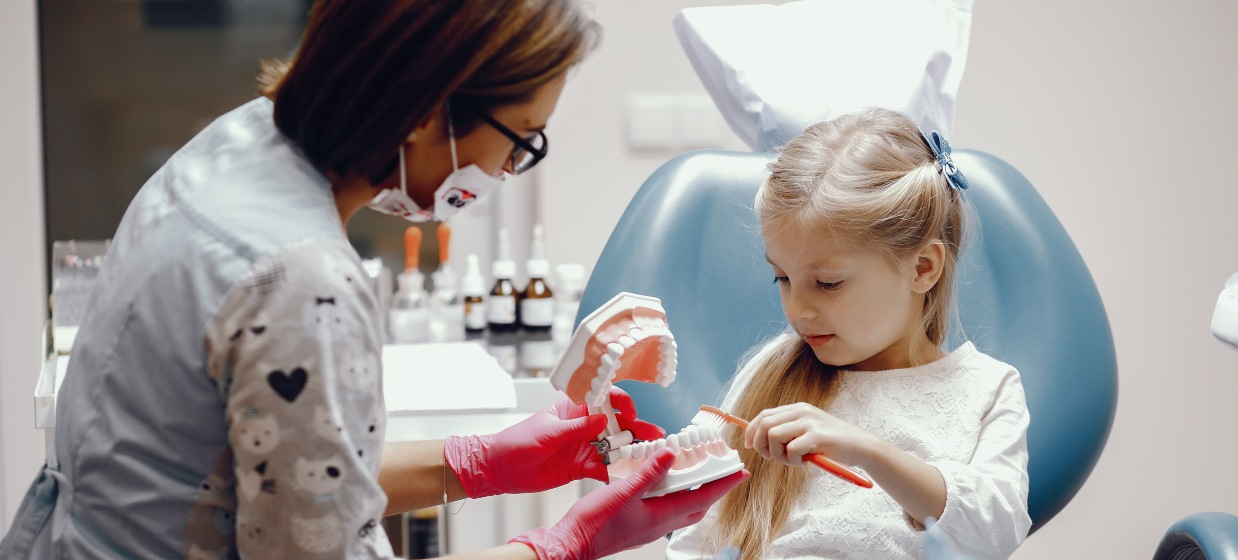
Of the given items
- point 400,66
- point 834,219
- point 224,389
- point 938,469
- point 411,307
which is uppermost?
point 400,66

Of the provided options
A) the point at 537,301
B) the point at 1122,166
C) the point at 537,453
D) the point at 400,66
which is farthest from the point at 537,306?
the point at 1122,166

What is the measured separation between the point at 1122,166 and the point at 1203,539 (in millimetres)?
1305

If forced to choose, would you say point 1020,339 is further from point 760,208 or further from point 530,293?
Answer: point 530,293

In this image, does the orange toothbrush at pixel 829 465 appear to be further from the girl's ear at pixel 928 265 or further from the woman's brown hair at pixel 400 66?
the woman's brown hair at pixel 400 66

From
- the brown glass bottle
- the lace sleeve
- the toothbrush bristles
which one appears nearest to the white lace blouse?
the lace sleeve

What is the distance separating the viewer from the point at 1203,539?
3.49ft

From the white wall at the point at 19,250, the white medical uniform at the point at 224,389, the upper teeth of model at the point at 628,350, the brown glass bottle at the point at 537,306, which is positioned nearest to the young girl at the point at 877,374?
the upper teeth of model at the point at 628,350

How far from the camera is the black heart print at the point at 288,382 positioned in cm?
77

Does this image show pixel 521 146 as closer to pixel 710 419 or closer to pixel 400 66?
pixel 400 66

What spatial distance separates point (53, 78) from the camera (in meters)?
2.14

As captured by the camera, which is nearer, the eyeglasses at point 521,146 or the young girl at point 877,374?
the eyeglasses at point 521,146

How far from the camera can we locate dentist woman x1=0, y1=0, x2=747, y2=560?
30.7 inches

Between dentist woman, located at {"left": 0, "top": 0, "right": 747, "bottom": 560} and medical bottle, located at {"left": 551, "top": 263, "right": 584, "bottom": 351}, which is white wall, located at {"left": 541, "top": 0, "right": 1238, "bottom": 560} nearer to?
medical bottle, located at {"left": 551, "top": 263, "right": 584, "bottom": 351}

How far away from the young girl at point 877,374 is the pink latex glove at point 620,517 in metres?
0.10
